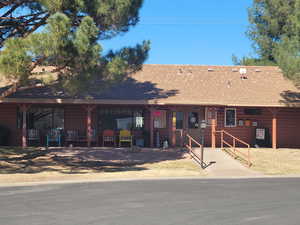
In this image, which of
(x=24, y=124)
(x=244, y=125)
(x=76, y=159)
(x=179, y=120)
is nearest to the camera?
(x=76, y=159)

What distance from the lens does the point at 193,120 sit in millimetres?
21547

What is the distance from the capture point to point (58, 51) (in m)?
12.4

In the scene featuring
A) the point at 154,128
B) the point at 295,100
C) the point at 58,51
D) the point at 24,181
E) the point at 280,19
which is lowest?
the point at 24,181

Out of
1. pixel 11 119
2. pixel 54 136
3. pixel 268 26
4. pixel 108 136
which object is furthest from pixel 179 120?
pixel 268 26

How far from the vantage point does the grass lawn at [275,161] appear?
610 inches

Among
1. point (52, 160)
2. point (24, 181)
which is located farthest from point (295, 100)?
point (24, 181)

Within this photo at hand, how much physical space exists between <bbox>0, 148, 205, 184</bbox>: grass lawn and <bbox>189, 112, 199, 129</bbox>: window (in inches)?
123

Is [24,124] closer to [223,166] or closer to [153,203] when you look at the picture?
[223,166]

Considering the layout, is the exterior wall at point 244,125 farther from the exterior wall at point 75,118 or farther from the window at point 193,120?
the exterior wall at point 75,118

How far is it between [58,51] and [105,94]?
801 cm

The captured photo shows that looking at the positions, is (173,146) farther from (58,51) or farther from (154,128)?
(58,51)

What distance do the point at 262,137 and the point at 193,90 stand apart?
4.83m

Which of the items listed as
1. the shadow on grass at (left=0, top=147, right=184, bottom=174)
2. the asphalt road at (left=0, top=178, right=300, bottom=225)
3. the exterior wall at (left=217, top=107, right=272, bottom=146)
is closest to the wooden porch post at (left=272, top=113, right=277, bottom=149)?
the exterior wall at (left=217, top=107, right=272, bottom=146)

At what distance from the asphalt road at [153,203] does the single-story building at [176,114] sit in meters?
8.57
